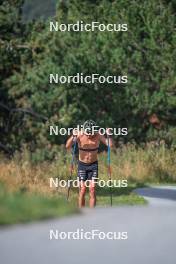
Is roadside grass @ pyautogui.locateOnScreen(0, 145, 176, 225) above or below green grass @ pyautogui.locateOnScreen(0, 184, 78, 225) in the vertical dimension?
above

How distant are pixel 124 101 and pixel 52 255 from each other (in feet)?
72.8

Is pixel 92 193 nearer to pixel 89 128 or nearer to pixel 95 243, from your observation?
pixel 89 128

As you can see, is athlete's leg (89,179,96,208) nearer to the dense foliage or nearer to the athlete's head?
the athlete's head

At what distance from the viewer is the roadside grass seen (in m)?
8.87

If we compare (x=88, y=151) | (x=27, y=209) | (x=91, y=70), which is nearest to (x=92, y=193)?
(x=88, y=151)

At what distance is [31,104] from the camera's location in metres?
28.5

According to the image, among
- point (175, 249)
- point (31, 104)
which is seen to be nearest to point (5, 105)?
point (31, 104)

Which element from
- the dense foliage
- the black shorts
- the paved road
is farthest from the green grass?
the dense foliage

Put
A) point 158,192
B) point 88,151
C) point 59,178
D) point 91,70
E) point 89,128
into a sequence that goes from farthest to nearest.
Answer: point 91,70, point 59,178, point 158,192, point 88,151, point 89,128

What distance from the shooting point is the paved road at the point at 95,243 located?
6.36 meters

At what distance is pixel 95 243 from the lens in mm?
7047

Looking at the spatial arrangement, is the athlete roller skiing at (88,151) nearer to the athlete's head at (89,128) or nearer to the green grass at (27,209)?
the athlete's head at (89,128)

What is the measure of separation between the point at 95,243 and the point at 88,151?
6.33 m

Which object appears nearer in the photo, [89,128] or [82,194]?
[89,128]
